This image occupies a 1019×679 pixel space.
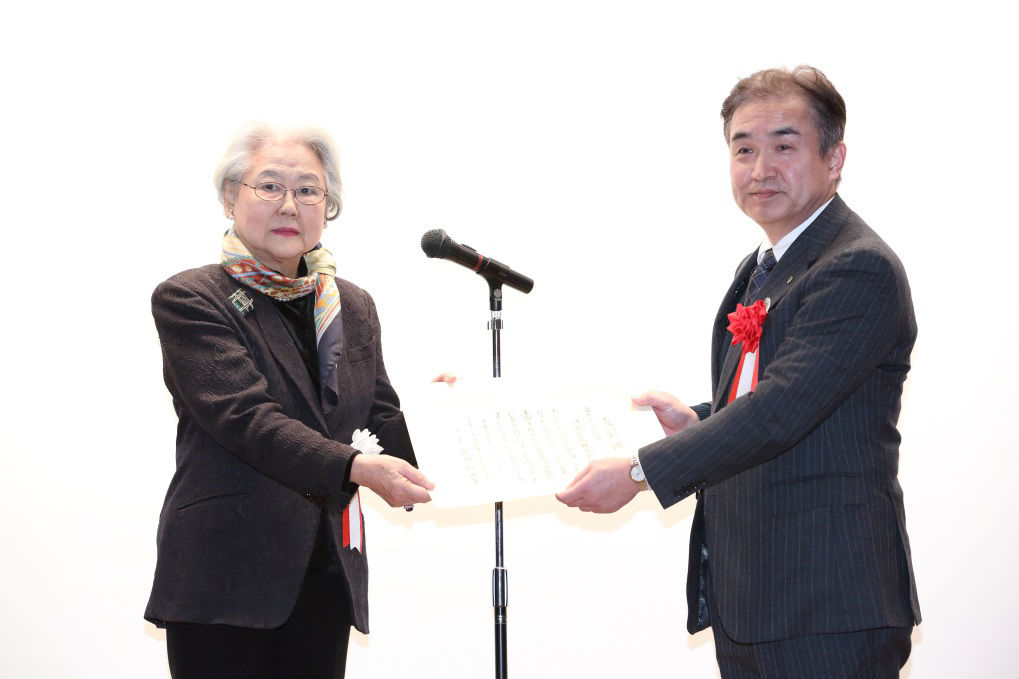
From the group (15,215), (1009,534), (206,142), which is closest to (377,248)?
(206,142)

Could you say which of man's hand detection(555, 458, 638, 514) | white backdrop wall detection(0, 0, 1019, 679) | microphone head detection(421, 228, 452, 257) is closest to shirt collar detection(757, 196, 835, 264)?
man's hand detection(555, 458, 638, 514)

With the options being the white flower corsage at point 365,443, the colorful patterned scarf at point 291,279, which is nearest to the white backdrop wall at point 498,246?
the colorful patterned scarf at point 291,279

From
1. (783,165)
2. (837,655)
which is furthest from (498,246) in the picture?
(837,655)

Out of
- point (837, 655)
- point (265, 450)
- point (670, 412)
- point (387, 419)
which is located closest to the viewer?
point (837, 655)

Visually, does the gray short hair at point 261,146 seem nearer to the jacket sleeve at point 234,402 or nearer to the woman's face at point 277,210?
the woman's face at point 277,210

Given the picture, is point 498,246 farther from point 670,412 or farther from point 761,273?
point 761,273

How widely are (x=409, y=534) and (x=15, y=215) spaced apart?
186 centimetres

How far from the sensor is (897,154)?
3.57m

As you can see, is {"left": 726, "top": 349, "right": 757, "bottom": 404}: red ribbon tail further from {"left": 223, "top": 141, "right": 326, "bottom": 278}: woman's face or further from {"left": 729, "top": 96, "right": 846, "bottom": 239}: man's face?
{"left": 223, "top": 141, "right": 326, "bottom": 278}: woman's face

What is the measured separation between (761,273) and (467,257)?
692 millimetres

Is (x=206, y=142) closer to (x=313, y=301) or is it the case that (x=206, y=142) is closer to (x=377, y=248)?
(x=377, y=248)

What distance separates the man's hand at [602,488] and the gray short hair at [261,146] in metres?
0.95

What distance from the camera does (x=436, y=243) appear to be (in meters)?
2.15

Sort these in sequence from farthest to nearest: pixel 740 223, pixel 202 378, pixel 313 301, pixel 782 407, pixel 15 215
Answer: pixel 740 223, pixel 15 215, pixel 313 301, pixel 202 378, pixel 782 407
